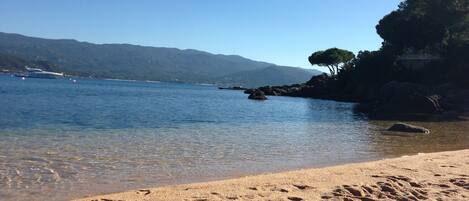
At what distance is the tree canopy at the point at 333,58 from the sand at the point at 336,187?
3741 inches

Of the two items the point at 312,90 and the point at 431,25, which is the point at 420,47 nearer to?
the point at 431,25

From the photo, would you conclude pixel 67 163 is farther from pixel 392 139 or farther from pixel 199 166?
pixel 392 139

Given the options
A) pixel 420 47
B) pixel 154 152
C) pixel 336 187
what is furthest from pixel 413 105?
pixel 336 187

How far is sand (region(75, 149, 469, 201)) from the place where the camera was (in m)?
9.68

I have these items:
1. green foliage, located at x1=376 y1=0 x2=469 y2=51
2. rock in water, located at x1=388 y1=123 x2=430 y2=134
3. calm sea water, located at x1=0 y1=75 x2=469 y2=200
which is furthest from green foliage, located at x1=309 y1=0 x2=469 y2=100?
calm sea water, located at x1=0 y1=75 x2=469 y2=200

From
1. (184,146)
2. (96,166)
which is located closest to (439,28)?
(184,146)

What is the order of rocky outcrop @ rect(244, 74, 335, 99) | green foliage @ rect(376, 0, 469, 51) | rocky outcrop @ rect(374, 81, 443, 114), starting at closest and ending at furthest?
rocky outcrop @ rect(374, 81, 443, 114) < green foliage @ rect(376, 0, 469, 51) < rocky outcrop @ rect(244, 74, 335, 99)

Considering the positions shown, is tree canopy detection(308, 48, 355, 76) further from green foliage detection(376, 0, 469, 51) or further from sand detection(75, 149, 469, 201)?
sand detection(75, 149, 469, 201)

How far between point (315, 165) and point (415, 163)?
280cm

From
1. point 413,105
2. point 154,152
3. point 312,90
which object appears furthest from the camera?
point 312,90

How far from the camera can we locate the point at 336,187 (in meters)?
10.6

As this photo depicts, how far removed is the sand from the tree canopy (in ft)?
312

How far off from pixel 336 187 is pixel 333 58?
9871 centimetres

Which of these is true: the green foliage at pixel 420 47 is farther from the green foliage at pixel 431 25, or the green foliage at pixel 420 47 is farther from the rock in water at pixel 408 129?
the rock in water at pixel 408 129
